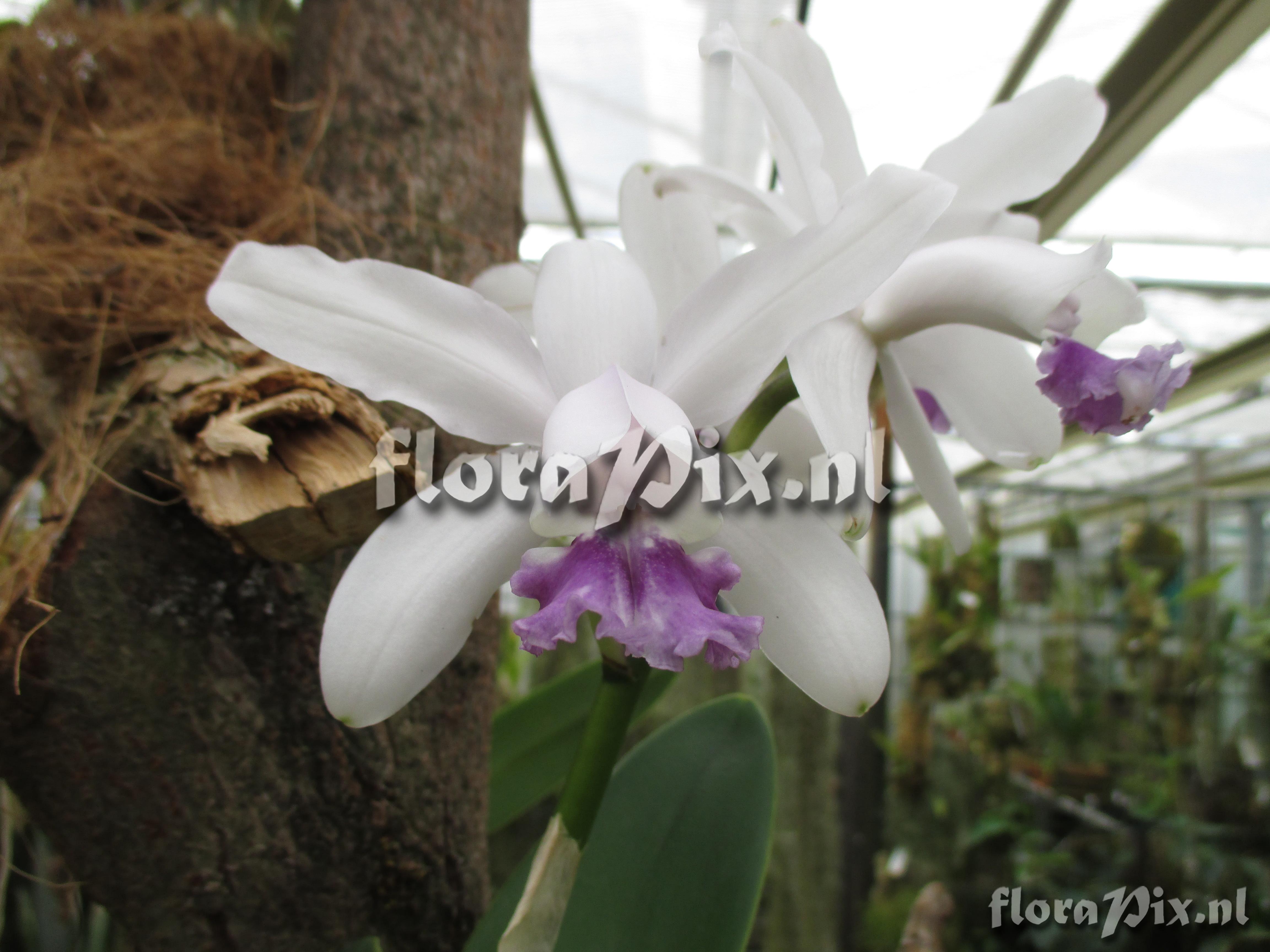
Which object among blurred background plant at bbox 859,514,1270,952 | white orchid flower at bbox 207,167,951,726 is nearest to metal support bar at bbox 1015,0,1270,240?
white orchid flower at bbox 207,167,951,726

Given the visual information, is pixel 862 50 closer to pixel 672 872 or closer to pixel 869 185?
pixel 869 185

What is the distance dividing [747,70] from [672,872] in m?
0.59

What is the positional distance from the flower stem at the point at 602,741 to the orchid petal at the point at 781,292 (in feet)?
0.58

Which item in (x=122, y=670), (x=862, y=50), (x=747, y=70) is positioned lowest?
(x=122, y=670)

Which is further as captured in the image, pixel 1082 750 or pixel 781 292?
pixel 1082 750

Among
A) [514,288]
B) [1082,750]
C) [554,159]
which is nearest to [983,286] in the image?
[514,288]

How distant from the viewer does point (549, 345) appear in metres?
0.47

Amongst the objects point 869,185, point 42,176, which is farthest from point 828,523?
point 42,176

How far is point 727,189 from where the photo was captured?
0.58 metres

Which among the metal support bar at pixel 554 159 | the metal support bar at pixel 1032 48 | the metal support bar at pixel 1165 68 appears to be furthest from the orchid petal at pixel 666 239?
the metal support bar at pixel 554 159

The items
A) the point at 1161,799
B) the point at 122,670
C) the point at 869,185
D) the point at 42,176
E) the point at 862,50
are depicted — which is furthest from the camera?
the point at 1161,799

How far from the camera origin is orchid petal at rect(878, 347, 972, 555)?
0.60 m

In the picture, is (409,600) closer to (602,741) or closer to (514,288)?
(602,741)

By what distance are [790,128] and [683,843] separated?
21.3 inches
